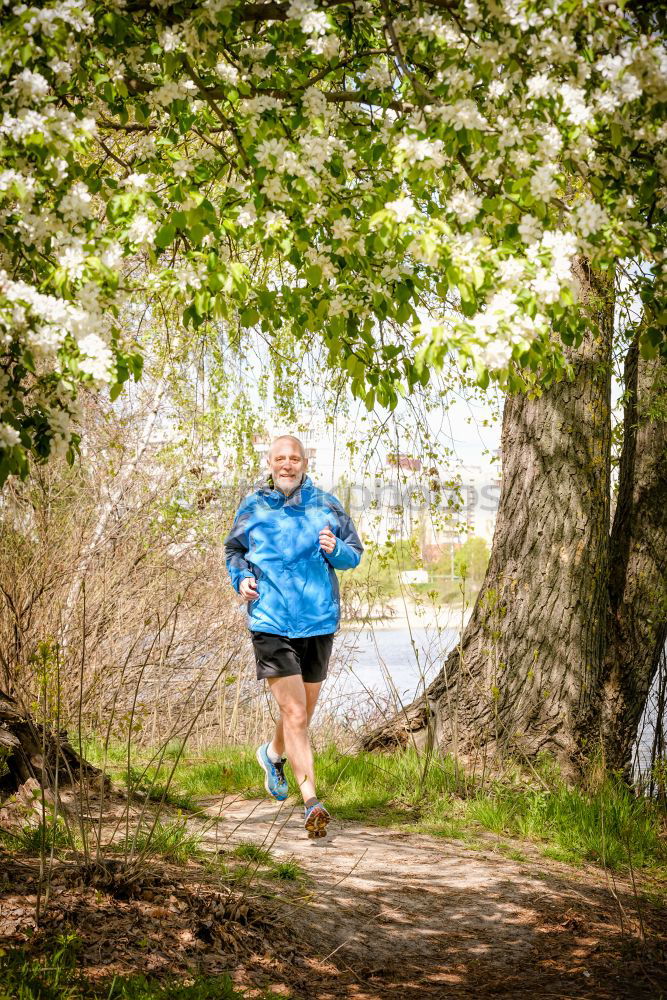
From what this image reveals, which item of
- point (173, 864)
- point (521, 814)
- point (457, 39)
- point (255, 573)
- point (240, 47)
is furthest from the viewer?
point (521, 814)

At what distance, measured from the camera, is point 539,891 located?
4828mm

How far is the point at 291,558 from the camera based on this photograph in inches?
207

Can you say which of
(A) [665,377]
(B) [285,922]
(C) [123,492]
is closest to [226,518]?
(C) [123,492]

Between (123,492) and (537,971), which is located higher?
(123,492)

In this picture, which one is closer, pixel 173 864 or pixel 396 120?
pixel 396 120

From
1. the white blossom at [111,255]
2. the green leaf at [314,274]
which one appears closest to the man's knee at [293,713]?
the green leaf at [314,274]

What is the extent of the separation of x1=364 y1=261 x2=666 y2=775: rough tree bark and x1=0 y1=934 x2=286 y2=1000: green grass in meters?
2.95

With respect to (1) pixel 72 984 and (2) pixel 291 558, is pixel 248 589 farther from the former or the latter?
(1) pixel 72 984

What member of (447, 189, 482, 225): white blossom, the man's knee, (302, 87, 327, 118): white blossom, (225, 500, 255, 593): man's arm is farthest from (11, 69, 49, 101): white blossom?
the man's knee

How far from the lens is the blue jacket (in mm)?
5199

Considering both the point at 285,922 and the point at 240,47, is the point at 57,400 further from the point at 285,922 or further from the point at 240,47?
the point at 285,922

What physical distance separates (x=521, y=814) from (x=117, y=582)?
4.34m

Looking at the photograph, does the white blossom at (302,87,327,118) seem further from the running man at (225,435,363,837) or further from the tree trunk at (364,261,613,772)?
the tree trunk at (364,261,613,772)

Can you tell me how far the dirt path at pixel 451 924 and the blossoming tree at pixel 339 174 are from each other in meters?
2.26
